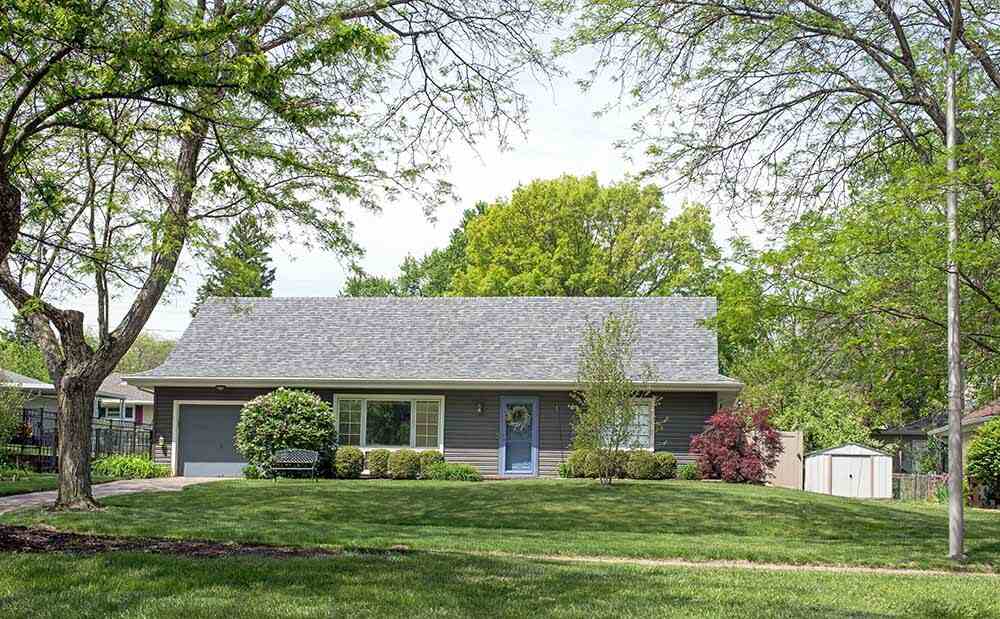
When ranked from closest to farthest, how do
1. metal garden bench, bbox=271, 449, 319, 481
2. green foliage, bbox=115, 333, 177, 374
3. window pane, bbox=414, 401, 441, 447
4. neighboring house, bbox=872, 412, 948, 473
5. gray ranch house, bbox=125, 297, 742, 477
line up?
metal garden bench, bbox=271, 449, 319, 481 → gray ranch house, bbox=125, 297, 742, 477 → window pane, bbox=414, 401, 441, 447 → neighboring house, bbox=872, 412, 948, 473 → green foliage, bbox=115, 333, 177, 374

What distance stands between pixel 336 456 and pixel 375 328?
5535mm

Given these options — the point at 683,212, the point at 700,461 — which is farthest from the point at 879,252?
the point at 683,212

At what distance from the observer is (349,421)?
93.0ft

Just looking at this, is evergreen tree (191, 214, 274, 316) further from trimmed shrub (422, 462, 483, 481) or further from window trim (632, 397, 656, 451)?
window trim (632, 397, 656, 451)

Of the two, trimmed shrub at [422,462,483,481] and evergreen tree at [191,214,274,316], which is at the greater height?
evergreen tree at [191,214,274,316]

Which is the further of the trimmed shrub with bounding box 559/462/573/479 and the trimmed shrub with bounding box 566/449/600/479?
the trimmed shrub with bounding box 559/462/573/479

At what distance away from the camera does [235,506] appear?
18.2m

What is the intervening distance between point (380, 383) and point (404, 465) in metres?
2.43

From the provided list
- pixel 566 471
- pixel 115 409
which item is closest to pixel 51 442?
pixel 566 471

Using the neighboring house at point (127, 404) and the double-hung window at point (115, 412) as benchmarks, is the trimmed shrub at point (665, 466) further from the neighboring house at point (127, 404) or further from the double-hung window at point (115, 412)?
the double-hung window at point (115, 412)

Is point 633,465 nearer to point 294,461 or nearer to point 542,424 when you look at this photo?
point 542,424

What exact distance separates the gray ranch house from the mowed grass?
51.4 feet

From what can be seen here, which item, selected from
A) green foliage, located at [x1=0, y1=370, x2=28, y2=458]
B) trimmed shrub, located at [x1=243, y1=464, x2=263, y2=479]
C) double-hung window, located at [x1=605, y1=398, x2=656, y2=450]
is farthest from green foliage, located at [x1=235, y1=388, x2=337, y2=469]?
double-hung window, located at [x1=605, y1=398, x2=656, y2=450]

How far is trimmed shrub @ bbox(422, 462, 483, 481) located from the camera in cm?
2592
